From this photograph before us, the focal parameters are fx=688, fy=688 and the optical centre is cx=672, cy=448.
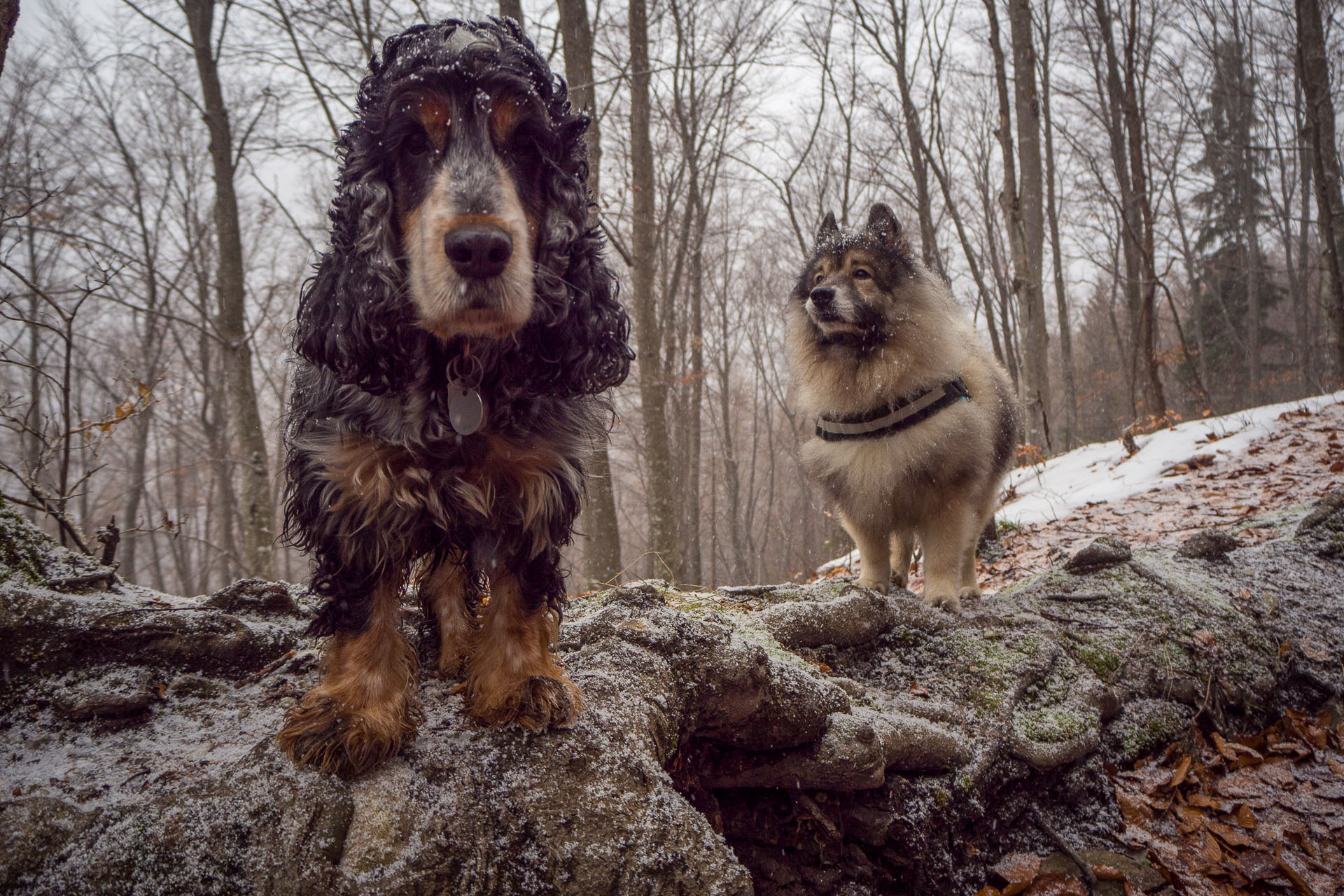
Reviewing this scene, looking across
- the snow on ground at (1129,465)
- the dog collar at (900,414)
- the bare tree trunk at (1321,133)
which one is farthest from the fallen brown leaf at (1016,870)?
the bare tree trunk at (1321,133)

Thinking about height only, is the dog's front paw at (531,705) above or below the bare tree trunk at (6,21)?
below

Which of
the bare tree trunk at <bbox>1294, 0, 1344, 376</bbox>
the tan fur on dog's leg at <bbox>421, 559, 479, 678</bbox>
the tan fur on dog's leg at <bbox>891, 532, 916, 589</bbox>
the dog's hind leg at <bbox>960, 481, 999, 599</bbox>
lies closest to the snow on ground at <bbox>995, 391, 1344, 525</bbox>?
the bare tree trunk at <bbox>1294, 0, 1344, 376</bbox>

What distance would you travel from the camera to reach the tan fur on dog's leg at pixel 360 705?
1.57 metres

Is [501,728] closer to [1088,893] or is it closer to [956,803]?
[956,803]

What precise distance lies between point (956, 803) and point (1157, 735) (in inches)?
51.1

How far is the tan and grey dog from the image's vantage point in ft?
13.1

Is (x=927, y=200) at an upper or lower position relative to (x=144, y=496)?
upper

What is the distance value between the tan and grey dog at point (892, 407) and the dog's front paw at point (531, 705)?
265cm

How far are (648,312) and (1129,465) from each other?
6121 mm

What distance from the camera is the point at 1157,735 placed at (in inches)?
116

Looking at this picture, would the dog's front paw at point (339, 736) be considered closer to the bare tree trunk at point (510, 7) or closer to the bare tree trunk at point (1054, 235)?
the bare tree trunk at point (510, 7)

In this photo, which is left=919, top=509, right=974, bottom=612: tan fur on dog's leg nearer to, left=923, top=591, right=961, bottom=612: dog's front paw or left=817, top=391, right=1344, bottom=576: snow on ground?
left=923, top=591, right=961, bottom=612: dog's front paw

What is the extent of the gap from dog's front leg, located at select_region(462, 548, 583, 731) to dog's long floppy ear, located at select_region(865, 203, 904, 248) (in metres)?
3.29

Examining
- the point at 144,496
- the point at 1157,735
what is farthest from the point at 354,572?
the point at 144,496
